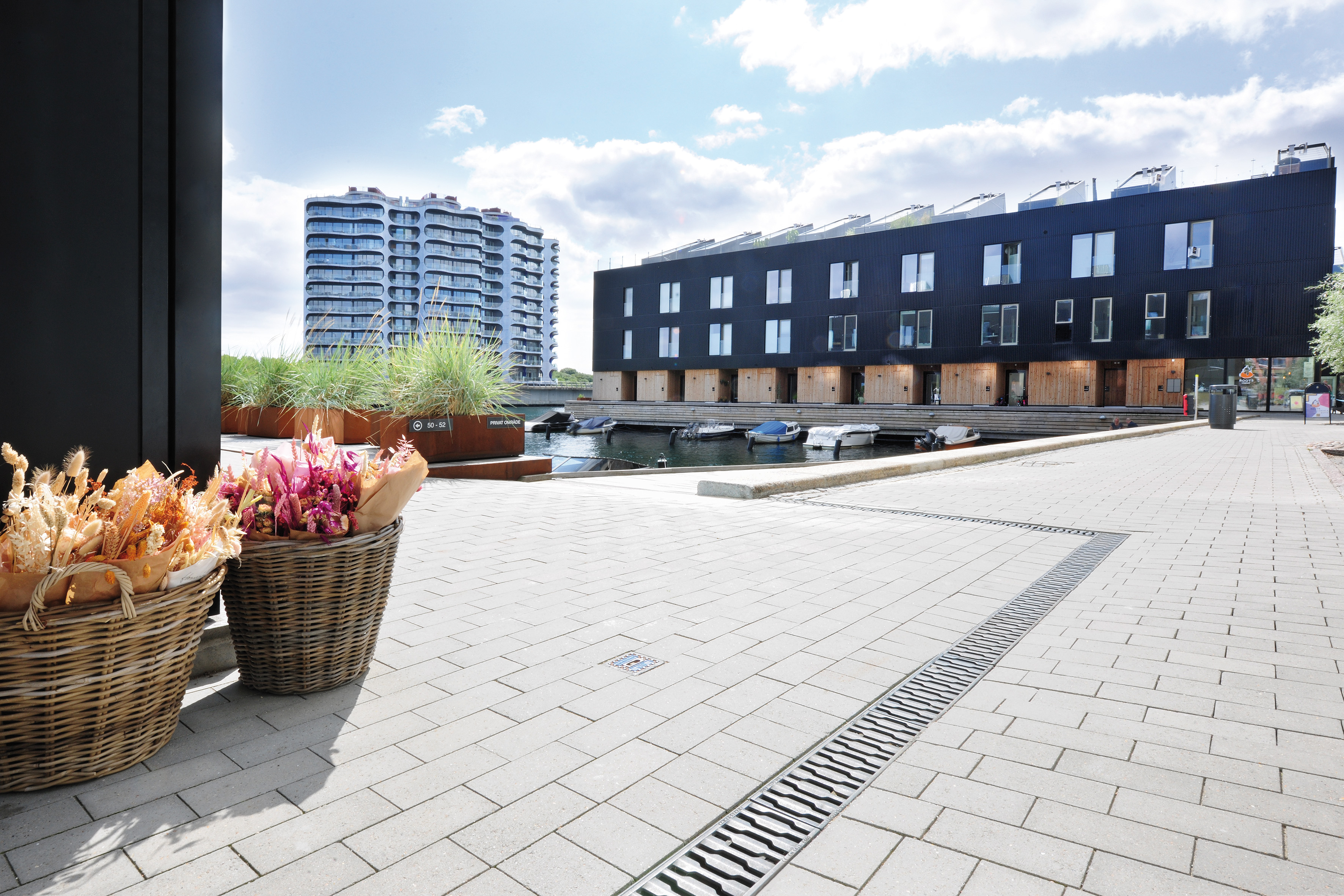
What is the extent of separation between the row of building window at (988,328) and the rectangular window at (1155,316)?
0.06ft

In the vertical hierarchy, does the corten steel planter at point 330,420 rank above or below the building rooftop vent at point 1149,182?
below

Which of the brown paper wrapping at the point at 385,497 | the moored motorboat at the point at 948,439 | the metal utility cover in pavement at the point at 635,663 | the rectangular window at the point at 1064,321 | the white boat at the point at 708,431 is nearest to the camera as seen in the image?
the brown paper wrapping at the point at 385,497

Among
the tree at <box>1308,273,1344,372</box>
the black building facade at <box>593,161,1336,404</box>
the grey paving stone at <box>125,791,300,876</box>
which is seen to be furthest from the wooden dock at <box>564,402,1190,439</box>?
the grey paving stone at <box>125,791,300,876</box>

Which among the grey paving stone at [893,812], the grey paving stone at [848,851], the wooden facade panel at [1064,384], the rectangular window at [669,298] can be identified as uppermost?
the rectangular window at [669,298]

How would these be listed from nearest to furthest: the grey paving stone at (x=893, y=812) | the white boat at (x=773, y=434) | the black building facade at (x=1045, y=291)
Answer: the grey paving stone at (x=893, y=812) → the black building facade at (x=1045, y=291) → the white boat at (x=773, y=434)

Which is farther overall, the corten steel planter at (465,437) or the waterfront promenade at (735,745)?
the corten steel planter at (465,437)

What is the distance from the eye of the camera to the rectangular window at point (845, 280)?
144ft

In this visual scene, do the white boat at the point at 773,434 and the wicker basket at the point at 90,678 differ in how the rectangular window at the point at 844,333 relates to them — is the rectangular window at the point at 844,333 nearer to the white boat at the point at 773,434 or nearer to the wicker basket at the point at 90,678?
the white boat at the point at 773,434

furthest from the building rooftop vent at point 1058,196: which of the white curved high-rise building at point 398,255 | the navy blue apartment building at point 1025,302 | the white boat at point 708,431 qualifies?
the white curved high-rise building at point 398,255

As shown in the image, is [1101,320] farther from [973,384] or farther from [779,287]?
[779,287]

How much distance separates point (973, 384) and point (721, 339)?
52.8 ft

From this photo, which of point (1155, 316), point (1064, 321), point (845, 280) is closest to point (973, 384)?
point (1064, 321)

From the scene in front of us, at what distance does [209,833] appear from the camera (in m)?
1.90

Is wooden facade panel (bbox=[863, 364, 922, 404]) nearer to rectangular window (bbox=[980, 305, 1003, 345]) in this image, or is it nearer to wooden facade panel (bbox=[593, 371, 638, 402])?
rectangular window (bbox=[980, 305, 1003, 345])
